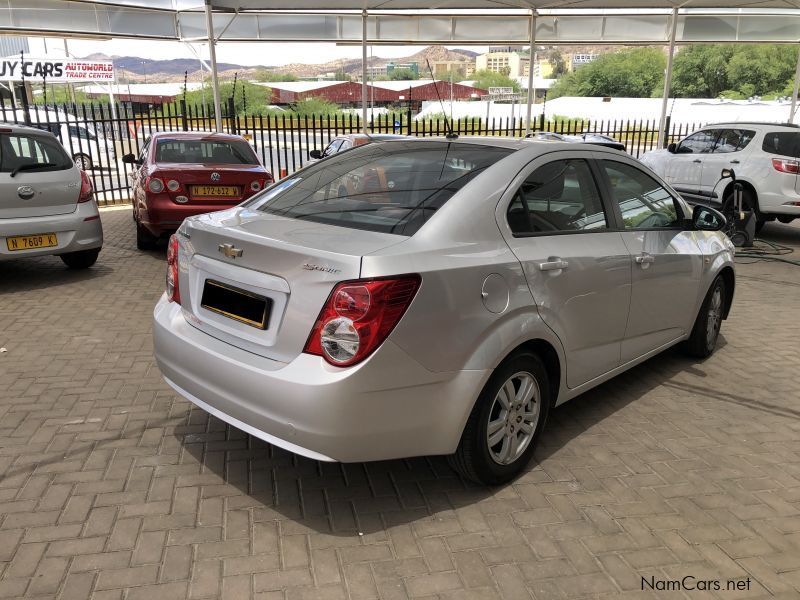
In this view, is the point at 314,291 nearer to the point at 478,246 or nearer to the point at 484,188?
the point at 478,246

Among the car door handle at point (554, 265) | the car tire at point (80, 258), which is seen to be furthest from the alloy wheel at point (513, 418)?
the car tire at point (80, 258)

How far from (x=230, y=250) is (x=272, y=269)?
1.01ft

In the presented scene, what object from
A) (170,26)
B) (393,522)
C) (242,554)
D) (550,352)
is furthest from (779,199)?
(170,26)

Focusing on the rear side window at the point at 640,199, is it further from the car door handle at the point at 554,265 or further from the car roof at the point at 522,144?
the car door handle at the point at 554,265

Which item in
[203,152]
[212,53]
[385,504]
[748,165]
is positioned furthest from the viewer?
[212,53]

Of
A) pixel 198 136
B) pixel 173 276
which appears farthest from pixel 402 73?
pixel 173 276

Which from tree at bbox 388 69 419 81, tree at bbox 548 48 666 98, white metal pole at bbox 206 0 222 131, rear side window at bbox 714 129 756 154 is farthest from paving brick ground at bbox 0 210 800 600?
tree at bbox 548 48 666 98

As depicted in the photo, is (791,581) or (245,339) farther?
(245,339)

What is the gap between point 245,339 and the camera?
2811 mm

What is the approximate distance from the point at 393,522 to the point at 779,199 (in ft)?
30.3

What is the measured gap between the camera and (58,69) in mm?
32438

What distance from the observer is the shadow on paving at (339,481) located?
9.65 ft

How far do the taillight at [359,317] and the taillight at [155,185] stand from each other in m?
6.03

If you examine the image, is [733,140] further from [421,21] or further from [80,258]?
[80,258]
